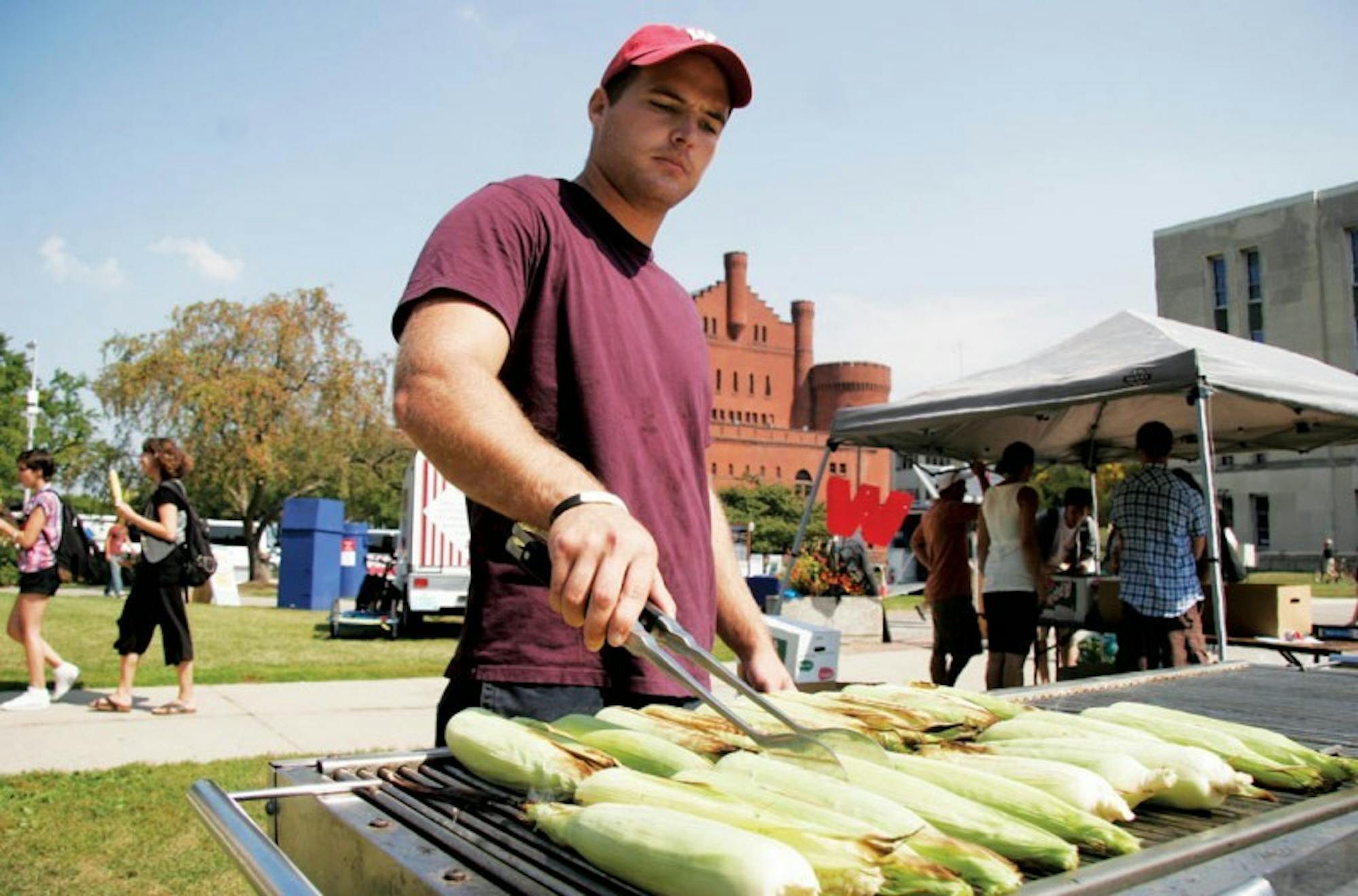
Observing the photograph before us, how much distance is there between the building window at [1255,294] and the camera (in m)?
51.0

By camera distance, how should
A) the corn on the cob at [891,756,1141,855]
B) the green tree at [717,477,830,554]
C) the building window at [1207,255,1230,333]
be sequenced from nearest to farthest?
the corn on the cob at [891,756,1141,855] → the building window at [1207,255,1230,333] → the green tree at [717,477,830,554]

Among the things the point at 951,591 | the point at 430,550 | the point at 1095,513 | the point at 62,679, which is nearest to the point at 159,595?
the point at 62,679

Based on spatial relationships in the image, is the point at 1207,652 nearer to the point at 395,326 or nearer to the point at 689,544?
the point at 689,544

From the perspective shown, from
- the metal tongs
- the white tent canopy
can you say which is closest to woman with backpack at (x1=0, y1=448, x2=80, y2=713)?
the white tent canopy

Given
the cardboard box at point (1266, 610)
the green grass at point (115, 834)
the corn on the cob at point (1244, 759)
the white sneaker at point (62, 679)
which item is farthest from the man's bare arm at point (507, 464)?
the white sneaker at point (62, 679)

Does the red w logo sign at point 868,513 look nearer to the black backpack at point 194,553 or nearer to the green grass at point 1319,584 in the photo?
the black backpack at point 194,553

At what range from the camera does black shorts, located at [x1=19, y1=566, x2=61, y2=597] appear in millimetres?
7371

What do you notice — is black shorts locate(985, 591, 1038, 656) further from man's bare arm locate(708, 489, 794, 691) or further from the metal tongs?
the metal tongs

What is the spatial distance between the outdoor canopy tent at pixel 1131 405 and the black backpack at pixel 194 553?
5238 mm

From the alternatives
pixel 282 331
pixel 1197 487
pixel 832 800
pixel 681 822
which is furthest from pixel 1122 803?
pixel 282 331

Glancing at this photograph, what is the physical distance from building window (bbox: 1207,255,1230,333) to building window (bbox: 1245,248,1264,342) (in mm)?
1068

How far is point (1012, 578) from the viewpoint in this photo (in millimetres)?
7695

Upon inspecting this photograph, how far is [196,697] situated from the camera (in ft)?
26.7

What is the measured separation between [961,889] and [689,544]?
113cm
